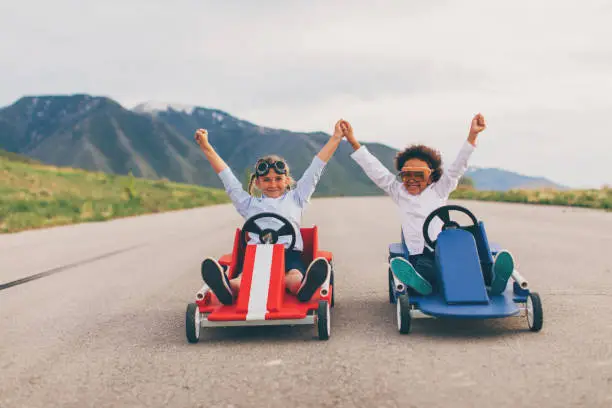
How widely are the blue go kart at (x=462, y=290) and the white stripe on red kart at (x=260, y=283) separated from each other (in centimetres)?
102

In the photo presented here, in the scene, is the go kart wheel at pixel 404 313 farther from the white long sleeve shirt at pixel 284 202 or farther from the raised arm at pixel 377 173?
the raised arm at pixel 377 173

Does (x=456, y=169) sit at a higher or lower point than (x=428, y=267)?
higher

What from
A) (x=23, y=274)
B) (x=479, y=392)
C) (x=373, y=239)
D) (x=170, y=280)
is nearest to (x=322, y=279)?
(x=479, y=392)

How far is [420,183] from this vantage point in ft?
22.1

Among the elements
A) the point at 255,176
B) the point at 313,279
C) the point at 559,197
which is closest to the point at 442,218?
the point at 313,279

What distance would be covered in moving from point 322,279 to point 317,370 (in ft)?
4.14

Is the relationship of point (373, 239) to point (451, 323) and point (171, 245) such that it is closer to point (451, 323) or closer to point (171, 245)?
point (171, 245)

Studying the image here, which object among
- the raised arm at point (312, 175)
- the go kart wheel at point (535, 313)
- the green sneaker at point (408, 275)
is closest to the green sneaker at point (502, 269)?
the go kart wheel at point (535, 313)

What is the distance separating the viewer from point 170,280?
8820 mm

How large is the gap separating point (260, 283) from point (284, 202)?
104 cm

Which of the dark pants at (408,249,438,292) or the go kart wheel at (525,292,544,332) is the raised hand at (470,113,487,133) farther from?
the go kart wheel at (525,292,544,332)

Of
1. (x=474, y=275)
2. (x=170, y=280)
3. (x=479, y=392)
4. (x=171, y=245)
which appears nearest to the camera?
(x=479, y=392)

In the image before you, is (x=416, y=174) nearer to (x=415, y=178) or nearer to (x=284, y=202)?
(x=415, y=178)

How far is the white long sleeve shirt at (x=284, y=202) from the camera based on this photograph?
6.54 m
